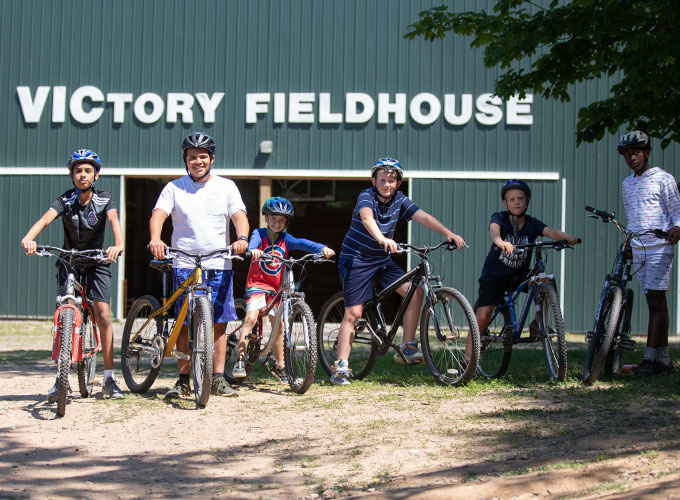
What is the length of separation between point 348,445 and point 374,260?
7.73 ft

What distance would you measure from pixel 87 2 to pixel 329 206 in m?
6.33

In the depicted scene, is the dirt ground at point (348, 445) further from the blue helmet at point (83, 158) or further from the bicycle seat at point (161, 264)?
Result: the blue helmet at point (83, 158)

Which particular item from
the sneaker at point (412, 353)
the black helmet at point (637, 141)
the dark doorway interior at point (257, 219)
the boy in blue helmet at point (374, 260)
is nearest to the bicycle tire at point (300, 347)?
the boy in blue helmet at point (374, 260)

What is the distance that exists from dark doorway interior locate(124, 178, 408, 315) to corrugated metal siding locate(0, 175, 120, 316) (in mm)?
2639

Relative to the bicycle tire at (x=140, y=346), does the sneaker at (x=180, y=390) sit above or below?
below

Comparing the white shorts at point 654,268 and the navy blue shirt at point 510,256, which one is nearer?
the white shorts at point 654,268

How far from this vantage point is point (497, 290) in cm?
693

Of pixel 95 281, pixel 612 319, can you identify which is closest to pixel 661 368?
Result: pixel 612 319

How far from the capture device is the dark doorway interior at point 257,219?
18.2 metres

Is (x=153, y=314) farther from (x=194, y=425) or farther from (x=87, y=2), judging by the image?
(x=87, y=2)

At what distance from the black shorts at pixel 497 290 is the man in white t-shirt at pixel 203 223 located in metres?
2.00

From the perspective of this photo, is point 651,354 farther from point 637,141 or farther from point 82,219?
point 82,219

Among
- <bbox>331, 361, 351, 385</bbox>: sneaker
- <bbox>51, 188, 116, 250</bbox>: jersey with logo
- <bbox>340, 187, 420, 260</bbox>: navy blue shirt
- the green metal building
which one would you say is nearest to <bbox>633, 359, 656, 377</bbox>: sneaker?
<bbox>340, 187, 420, 260</bbox>: navy blue shirt

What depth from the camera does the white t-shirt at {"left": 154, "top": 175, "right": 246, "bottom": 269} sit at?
6227mm
